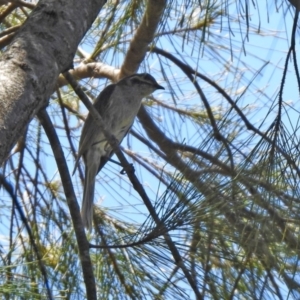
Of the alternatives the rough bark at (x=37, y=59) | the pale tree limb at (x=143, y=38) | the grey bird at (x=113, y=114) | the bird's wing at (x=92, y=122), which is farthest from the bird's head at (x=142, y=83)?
the rough bark at (x=37, y=59)

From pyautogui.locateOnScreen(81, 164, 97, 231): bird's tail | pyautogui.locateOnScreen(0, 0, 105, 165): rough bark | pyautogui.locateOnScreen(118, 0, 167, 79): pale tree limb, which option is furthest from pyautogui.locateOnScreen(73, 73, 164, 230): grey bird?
pyautogui.locateOnScreen(0, 0, 105, 165): rough bark

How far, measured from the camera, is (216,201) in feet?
5.72

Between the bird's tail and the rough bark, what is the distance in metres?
1.23

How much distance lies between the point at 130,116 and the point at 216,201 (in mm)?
1863

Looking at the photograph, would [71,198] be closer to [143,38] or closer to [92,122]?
[143,38]

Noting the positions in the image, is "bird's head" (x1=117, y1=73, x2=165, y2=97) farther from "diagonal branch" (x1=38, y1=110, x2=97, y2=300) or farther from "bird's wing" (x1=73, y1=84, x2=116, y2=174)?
"diagonal branch" (x1=38, y1=110, x2=97, y2=300)

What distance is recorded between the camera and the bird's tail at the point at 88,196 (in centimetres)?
287

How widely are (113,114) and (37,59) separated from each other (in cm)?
224

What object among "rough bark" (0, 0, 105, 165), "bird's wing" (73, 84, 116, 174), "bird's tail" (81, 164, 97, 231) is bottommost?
"rough bark" (0, 0, 105, 165)

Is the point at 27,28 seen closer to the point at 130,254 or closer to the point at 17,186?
the point at 130,254

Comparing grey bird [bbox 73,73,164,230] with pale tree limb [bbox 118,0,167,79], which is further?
grey bird [bbox 73,73,164,230]

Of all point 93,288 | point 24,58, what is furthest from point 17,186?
point 24,58

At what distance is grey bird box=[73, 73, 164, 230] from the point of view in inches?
139

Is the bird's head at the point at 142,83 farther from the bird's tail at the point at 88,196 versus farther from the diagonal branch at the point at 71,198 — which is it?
the diagonal branch at the point at 71,198
